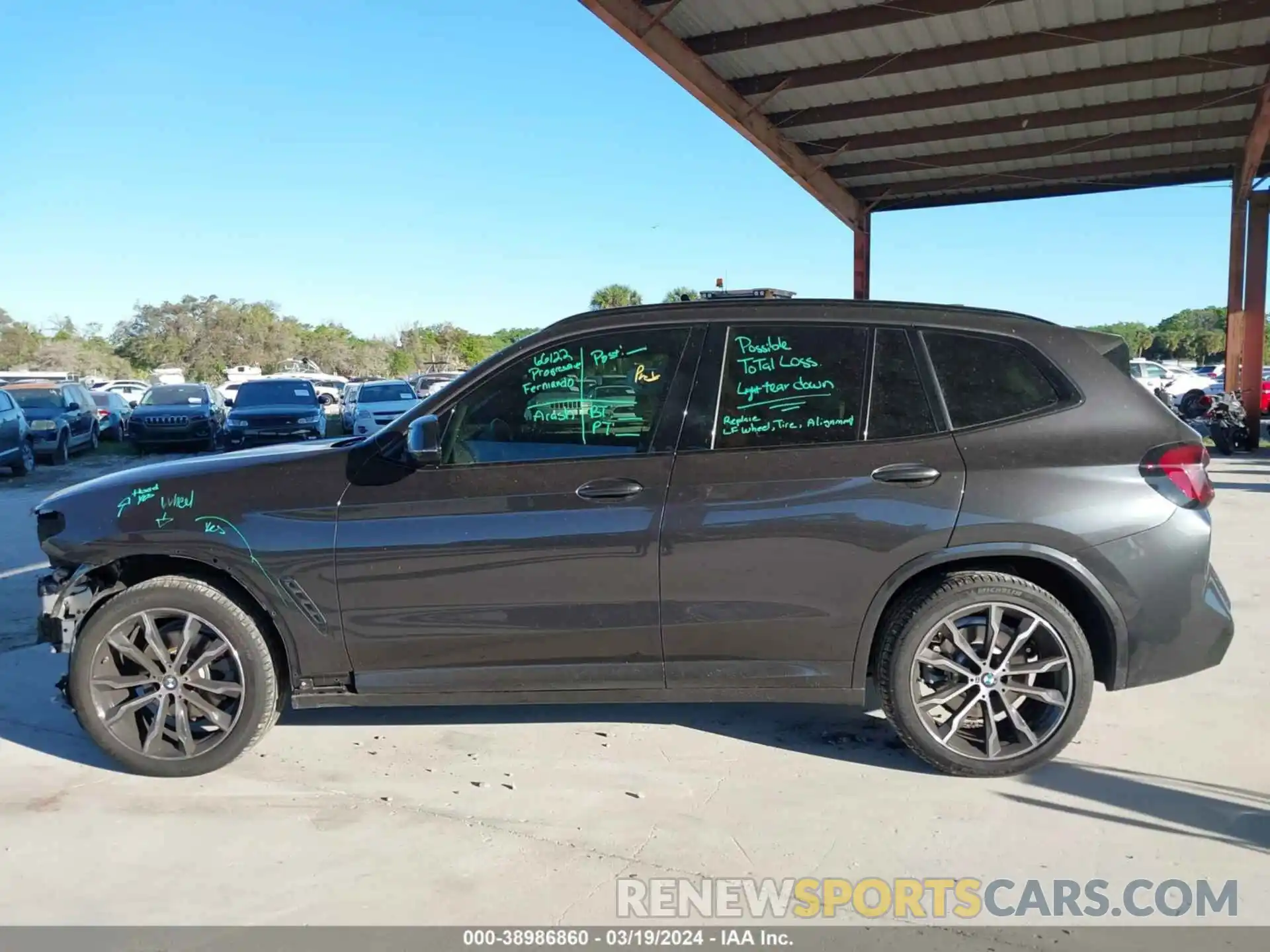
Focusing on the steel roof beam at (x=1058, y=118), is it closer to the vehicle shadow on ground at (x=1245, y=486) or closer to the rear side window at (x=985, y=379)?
the vehicle shadow on ground at (x=1245, y=486)

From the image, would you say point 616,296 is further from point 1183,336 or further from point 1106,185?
point 1183,336

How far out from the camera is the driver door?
3.75m

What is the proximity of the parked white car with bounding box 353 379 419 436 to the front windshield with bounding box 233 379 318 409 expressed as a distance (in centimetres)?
97

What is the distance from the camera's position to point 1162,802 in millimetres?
3609

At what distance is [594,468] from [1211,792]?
2663mm

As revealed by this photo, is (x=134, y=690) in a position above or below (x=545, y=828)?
above

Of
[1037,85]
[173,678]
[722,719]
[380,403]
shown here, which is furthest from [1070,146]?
[380,403]

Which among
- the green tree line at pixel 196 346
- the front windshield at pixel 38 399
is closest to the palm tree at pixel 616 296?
the green tree line at pixel 196 346

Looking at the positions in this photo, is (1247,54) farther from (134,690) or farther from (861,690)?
(134,690)

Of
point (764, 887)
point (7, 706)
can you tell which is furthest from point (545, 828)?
point (7, 706)

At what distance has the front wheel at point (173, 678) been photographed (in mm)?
3924

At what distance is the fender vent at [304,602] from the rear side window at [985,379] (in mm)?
2652

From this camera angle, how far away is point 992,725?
3.81 meters

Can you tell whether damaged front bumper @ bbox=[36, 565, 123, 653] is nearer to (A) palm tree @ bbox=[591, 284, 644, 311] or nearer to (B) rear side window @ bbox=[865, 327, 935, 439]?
(B) rear side window @ bbox=[865, 327, 935, 439]
